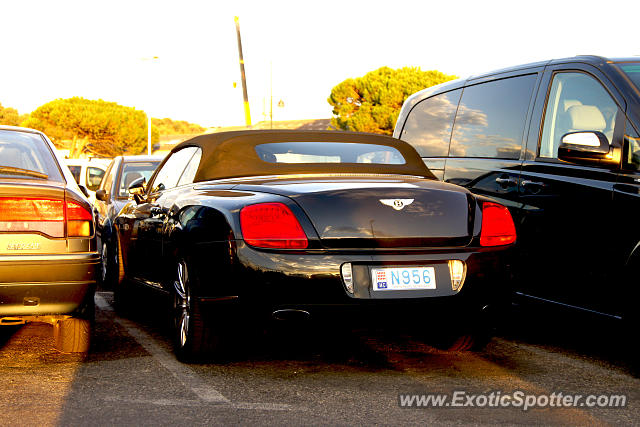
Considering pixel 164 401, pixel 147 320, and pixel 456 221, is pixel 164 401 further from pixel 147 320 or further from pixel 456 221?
pixel 147 320

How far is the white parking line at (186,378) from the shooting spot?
441 centimetres

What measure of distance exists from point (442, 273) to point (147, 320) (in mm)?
3327

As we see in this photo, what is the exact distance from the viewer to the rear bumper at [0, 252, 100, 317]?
5.01 meters

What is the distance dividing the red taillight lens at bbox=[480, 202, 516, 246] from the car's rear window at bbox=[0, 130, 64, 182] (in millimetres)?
2689

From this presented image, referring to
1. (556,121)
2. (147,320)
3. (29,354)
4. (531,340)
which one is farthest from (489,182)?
(29,354)

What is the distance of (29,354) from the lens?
5.73 m

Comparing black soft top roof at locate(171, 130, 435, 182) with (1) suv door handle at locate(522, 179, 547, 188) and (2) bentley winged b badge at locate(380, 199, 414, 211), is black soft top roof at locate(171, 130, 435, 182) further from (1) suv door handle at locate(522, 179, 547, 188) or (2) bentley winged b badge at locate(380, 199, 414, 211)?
(2) bentley winged b badge at locate(380, 199, 414, 211)

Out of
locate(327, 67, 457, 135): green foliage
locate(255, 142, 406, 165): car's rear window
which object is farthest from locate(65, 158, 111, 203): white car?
locate(327, 67, 457, 135): green foliage

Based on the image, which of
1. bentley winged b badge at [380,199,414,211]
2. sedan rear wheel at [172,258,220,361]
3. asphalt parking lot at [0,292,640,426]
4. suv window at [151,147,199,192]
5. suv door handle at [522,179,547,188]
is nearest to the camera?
asphalt parking lot at [0,292,640,426]

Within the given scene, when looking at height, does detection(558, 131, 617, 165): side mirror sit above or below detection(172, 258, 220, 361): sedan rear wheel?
above

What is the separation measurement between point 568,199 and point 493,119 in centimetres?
139

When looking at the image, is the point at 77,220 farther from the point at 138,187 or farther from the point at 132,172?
the point at 132,172

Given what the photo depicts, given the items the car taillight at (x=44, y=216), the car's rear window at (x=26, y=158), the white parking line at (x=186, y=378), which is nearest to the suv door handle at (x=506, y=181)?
the white parking line at (x=186, y=378)

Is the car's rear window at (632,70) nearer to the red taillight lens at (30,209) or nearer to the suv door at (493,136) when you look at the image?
the suv door at (493,136)
